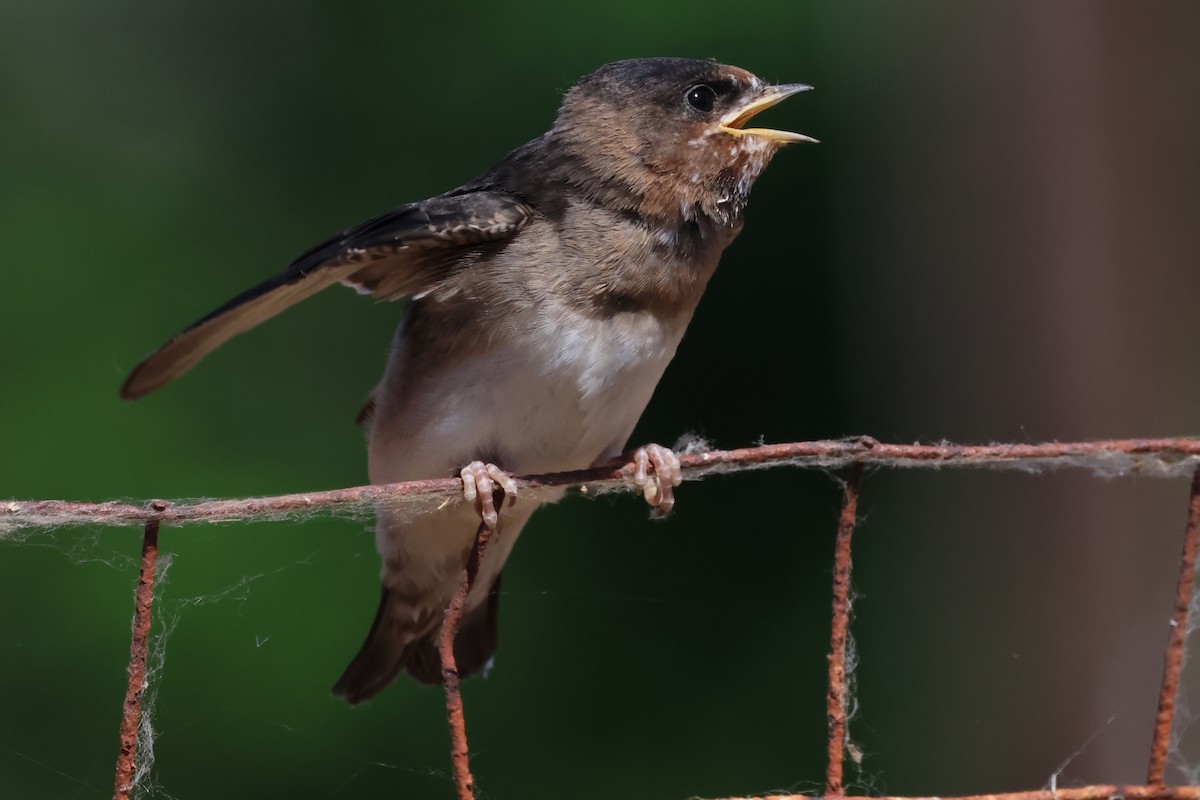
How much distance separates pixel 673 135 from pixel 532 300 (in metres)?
0.53

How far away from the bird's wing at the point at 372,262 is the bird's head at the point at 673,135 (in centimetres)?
22

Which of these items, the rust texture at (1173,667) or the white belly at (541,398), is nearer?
the rust texture at (1173,667)

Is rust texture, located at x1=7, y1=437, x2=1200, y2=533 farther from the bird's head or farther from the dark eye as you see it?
the dark eye

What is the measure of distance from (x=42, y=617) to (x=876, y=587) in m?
3.49

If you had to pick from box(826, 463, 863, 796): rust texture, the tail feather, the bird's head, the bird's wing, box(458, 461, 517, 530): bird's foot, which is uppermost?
the bird's head

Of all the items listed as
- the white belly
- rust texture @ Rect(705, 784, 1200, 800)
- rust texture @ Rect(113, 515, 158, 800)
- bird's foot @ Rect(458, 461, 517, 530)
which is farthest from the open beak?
rust texture @ Rect(113, 515, 158, 800)

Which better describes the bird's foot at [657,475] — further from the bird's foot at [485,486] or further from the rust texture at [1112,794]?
the rust texture at [1112,794]

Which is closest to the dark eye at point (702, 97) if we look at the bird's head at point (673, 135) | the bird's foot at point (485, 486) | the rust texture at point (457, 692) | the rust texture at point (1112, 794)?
the bird's head at point (673, 135)

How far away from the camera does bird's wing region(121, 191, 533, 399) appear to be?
8.60 feet

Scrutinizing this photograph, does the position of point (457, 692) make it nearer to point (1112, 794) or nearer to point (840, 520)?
point (840, 520)

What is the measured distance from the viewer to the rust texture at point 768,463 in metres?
1.64

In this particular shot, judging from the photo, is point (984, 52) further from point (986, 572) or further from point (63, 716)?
point (63, 716)

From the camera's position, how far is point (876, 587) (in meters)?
6.53

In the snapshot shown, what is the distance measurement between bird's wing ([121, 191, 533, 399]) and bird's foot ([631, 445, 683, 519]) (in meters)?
0.53
